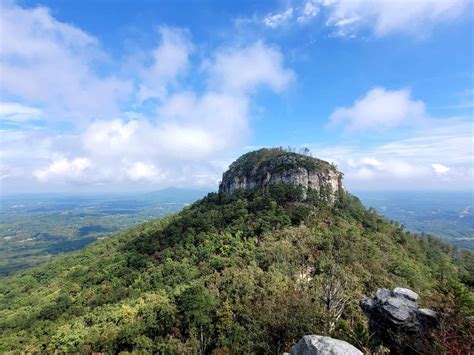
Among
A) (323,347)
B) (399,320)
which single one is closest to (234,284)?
(399,320)

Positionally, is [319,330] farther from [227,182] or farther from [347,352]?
[227,182]

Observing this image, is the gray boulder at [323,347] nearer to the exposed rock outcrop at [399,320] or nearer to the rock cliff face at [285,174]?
the exposed rock outcrop at [399,320]

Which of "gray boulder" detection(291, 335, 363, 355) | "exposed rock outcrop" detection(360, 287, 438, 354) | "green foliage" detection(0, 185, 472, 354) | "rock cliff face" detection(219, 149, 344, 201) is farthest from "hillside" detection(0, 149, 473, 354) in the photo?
"gray boulder" detection(291, 335, 363, 355)

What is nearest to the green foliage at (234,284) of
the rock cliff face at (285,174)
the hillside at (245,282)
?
the hillside at (245,282)

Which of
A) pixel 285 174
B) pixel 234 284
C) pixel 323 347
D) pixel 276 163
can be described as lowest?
pixel 234 284

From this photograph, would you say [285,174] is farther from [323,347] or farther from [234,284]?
[323,347]
